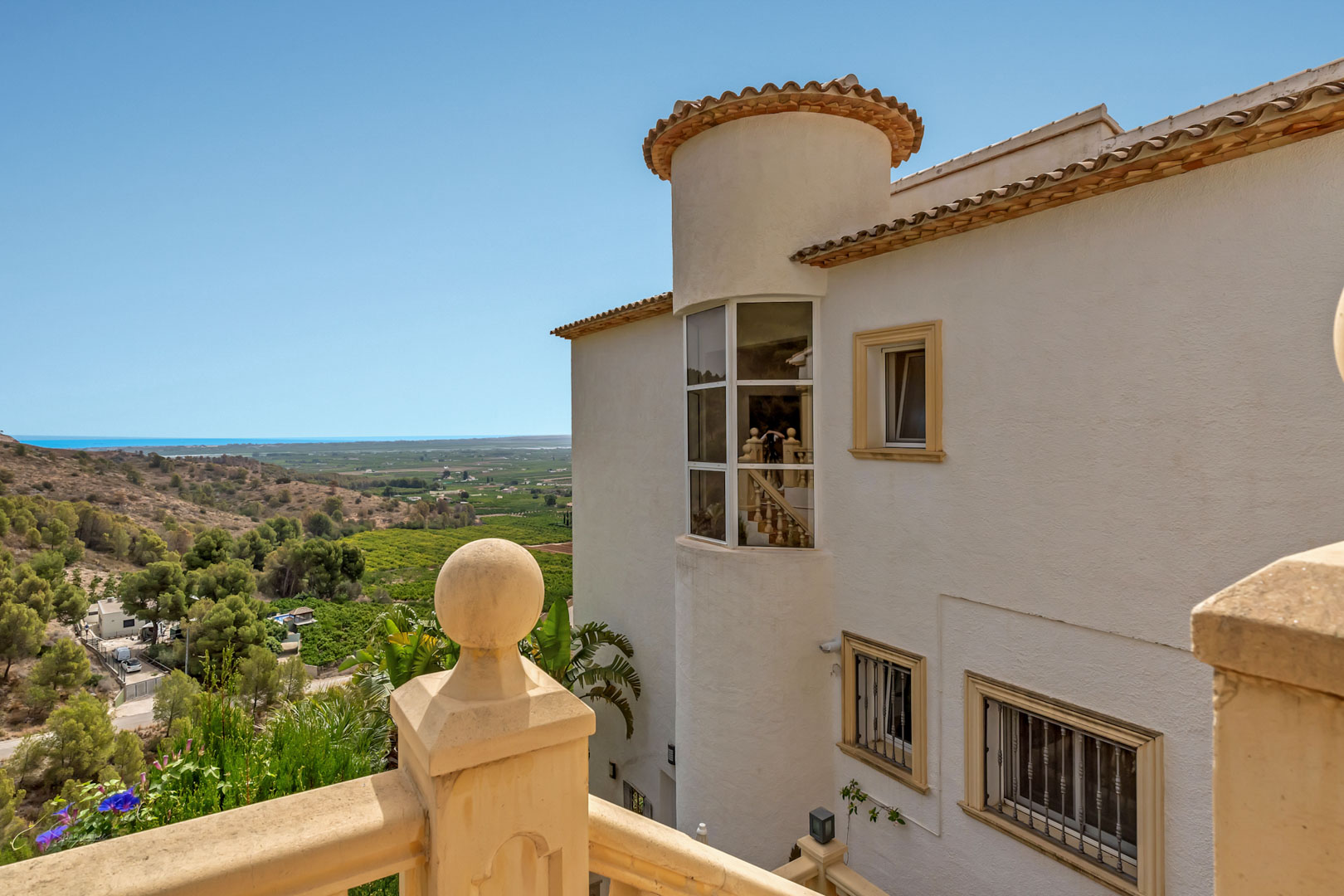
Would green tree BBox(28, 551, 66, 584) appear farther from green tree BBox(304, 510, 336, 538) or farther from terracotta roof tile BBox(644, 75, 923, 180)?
terracotta roof tile BBox(644, 75, 923, 180)

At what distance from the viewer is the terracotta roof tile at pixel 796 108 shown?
748 centimetres

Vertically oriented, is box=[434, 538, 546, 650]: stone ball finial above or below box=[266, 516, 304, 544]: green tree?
above

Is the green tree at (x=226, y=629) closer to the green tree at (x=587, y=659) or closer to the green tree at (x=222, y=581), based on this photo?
the green tree at (x=222, y=581)

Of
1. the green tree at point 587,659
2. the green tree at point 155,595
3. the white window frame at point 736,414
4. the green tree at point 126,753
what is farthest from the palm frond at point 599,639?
the green tree at point 155,595

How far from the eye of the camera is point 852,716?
7.57 metres

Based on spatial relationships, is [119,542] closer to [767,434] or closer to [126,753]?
[126,753]

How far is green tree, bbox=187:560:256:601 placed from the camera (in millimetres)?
52344

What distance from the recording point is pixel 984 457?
612cm

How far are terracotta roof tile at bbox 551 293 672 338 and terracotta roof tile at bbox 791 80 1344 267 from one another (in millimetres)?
3594

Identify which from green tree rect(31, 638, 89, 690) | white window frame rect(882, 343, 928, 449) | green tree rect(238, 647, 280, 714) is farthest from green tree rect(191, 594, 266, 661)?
white window frame rect(882, 343, 928, 449)

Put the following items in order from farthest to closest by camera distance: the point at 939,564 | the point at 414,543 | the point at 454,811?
the point at 414,543, the point at 939,564, the point at 454,811

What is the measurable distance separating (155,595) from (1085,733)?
211 ft

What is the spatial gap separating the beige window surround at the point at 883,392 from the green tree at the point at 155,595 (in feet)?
196

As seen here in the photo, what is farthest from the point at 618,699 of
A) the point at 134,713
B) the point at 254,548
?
the point at 254,548
